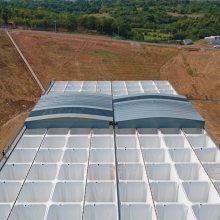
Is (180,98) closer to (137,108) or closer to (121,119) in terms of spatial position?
(137,108)

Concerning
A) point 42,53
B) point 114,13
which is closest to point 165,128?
point 42,53

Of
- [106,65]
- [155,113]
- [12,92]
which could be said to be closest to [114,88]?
[155,113]

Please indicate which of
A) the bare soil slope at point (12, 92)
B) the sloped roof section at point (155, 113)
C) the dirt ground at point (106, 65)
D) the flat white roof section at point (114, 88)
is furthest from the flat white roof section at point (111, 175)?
the dirt ground at point (106, 65)

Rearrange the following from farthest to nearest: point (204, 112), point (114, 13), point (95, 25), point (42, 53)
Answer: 1. point (114, 13)
2. point (95, 25)
3. point (42, 53)
4. point (204, 112)

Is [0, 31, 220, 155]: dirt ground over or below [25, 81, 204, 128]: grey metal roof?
below

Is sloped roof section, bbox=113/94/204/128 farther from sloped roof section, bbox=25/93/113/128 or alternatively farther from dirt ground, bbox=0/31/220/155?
dirt ground, bbox=0/31/220/155

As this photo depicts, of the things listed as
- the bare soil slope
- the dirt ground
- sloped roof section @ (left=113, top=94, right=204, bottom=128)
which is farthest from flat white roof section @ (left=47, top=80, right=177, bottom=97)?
the dirt ground
